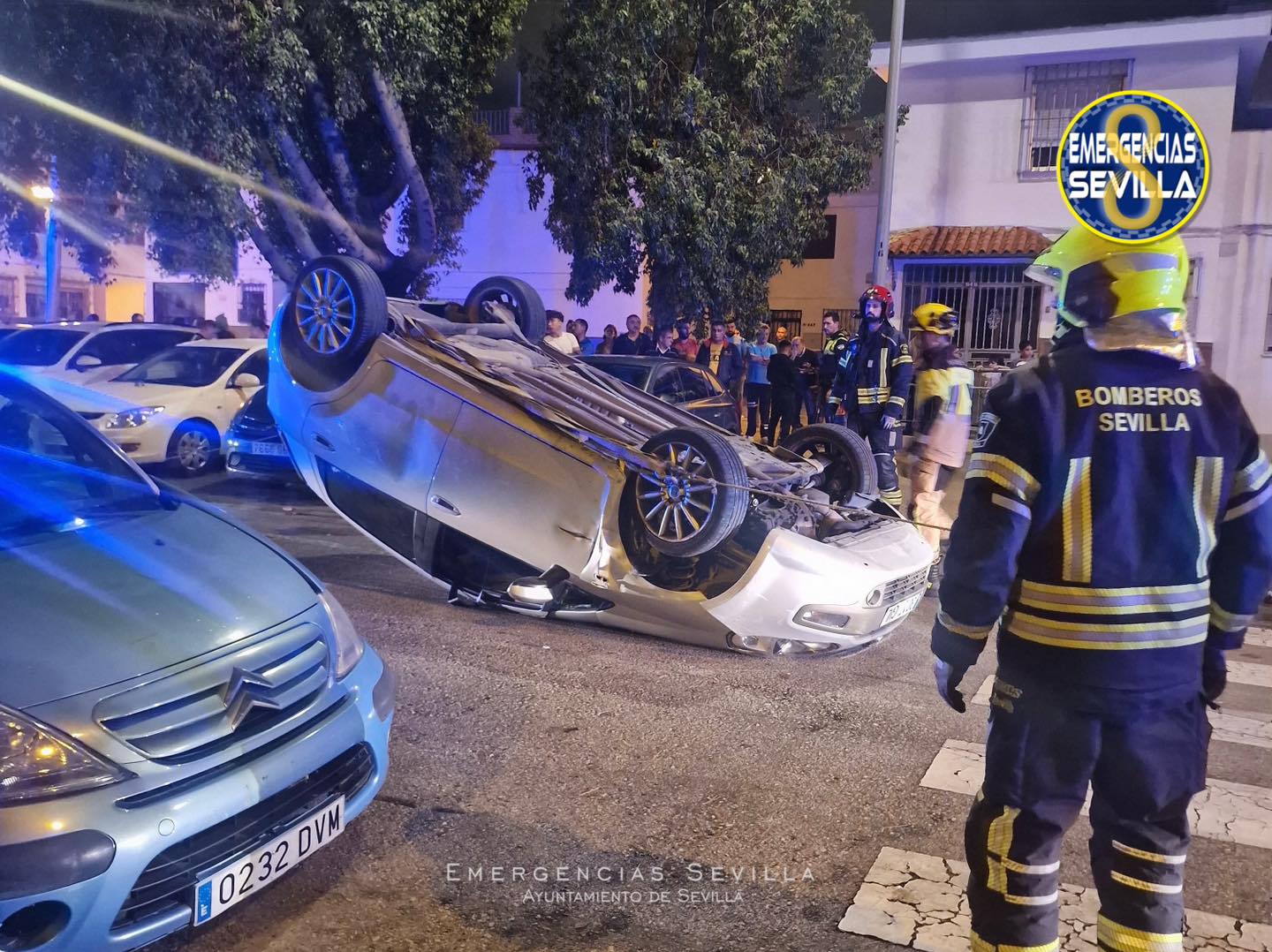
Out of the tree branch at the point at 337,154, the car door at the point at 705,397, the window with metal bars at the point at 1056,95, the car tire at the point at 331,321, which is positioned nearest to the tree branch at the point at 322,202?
the tree branch at the point at 337,154

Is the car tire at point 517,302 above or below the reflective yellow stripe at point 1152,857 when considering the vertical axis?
above

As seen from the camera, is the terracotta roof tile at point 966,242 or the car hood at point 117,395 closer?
the car hood at point 117,395

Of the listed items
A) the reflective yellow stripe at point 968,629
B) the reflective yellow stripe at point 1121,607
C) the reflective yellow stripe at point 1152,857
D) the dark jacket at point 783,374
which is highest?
the dark jacket at point 783,374

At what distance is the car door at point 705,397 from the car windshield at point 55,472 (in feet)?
20.1

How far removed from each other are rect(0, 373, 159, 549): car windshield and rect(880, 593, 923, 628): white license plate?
332 cm

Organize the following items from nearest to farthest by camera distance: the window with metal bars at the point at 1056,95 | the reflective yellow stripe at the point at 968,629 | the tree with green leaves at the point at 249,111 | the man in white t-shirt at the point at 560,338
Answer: the reflective yellow stripe at the point at 968,629 → the tree with green leaves at the point at 249,111 → the man in white t-shirt at the point at 560,338 → the window with metal bars at the point at 1056,95

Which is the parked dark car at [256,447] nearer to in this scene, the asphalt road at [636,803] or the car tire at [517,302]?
the car tire at [517,302]

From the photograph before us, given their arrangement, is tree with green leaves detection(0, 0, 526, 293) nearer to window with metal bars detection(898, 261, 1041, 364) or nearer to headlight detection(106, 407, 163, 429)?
headlight detection(106, 407, 163, 429)

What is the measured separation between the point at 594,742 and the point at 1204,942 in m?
2.25

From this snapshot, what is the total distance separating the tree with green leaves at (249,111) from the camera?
11594 mm

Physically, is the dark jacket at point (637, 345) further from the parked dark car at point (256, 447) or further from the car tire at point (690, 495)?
the car tire at point (690, 495)

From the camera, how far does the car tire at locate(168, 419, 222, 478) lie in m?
10.5

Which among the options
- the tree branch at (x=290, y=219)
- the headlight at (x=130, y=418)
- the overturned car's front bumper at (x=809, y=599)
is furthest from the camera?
the tree branch at (x=290, y=219)

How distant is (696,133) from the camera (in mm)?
13695
